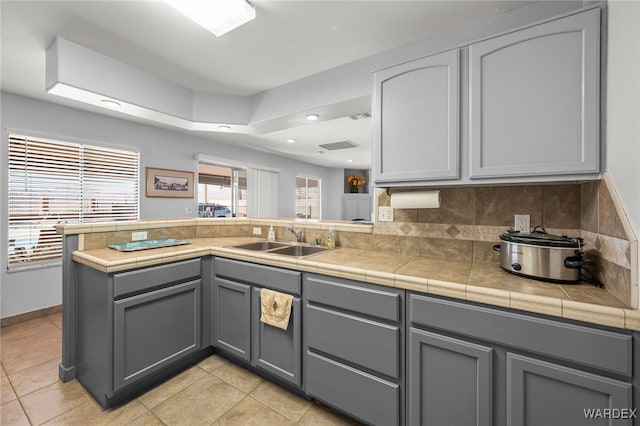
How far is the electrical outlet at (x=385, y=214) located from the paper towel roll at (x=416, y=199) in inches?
9.5

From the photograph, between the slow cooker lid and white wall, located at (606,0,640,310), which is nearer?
white wall, located at (606,0,640,310)

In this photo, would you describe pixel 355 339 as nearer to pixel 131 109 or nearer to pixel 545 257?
pixel 545 257

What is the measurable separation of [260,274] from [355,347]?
77 centimetres

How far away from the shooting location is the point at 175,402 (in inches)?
67.9

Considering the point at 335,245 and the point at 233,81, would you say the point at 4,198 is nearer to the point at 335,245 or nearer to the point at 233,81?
the point at 233,81

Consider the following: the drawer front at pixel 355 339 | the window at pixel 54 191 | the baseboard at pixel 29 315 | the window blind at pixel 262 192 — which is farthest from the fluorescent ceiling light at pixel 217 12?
the window blind at pixel 262 192

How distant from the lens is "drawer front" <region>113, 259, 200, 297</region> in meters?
1.64

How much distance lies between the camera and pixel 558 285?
1218 millimetres

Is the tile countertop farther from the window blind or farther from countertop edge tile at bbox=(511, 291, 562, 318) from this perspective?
the window blind

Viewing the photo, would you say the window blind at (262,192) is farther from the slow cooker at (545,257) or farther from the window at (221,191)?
the slow cooker at (545,257)

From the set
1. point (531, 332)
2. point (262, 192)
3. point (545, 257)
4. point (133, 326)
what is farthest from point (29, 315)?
point (545, 257)

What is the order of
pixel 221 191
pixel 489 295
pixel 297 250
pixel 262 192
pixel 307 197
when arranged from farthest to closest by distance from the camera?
1. pixel 307 197
2. pixel 262 192
3. pixel 221 191
4. pixel 297 250
5. pixel 489 295

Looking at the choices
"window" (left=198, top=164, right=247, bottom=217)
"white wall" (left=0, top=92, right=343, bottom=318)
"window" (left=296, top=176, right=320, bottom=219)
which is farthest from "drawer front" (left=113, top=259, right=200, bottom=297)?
"window" (left=296, top=176, right=320, bottom=219)

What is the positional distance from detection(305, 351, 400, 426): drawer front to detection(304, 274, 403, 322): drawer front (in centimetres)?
35
